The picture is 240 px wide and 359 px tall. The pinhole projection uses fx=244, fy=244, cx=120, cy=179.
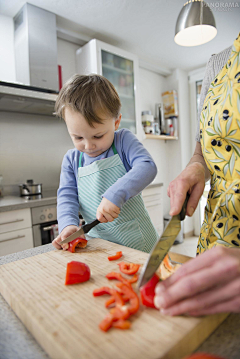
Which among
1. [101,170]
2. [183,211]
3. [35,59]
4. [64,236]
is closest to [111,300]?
[183,211]

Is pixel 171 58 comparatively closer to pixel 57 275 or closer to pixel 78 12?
pixel 78 12

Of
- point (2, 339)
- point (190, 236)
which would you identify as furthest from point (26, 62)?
point (190, 236)

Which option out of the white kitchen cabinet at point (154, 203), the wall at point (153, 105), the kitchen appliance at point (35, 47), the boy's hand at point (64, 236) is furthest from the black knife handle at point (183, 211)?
the wall at point (153, 105)

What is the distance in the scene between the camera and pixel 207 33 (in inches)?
70.4

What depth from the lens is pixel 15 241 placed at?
68.0 inches

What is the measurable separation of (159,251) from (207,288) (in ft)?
0.39

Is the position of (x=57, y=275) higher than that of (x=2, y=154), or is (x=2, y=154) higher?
(x=2, y=154)

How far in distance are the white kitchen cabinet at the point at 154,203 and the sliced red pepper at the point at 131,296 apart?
2.36 metres

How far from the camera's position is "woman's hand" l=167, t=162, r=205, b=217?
591 mm

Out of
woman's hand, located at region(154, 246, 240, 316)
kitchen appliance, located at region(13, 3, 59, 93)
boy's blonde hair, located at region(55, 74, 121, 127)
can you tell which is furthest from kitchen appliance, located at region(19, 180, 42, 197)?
woman's hand, located at region(154, 246, 240, 316)

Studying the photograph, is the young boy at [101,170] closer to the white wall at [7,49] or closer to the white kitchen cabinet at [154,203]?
the white wall at [7,49]

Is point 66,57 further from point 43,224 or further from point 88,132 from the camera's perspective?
point 88,132

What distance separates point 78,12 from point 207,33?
114 centimetres

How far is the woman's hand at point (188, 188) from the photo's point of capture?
0.59 meters
